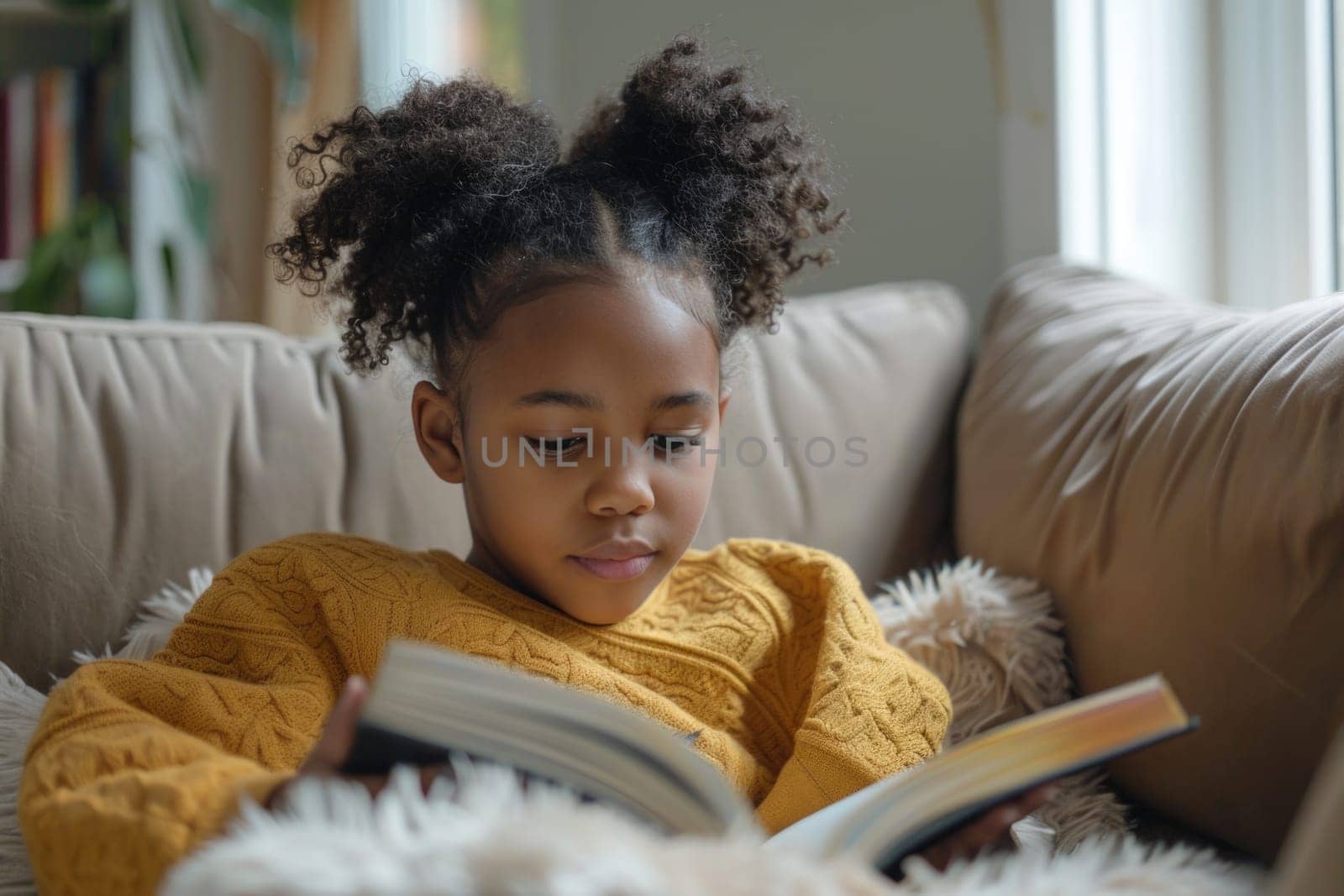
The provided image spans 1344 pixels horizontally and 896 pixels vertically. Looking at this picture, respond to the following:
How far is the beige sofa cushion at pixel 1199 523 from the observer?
2.68 ft

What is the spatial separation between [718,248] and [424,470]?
0.37 metres

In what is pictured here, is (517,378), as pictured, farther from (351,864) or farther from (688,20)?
(688,20)

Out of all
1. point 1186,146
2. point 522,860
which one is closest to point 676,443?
point 522,860

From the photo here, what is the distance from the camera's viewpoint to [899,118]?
1835 mm

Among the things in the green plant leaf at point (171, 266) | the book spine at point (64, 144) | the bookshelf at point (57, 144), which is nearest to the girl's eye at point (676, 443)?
the green plant leaf at point (171, 266)

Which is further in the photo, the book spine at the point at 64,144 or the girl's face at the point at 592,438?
the book spine at the point at 64,144

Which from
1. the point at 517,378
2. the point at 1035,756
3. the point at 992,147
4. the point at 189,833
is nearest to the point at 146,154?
the point at 992,147

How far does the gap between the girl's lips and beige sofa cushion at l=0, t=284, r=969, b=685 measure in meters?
0.28

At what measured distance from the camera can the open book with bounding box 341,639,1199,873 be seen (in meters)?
0.57

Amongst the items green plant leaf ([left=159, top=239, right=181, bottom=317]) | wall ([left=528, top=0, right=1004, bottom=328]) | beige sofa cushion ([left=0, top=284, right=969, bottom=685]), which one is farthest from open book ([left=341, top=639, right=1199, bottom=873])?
green plant leaf ([left=159, top=239, right=181, bottom=317])

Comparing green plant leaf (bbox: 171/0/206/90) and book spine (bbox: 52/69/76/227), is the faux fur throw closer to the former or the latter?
green plant leaf (bbox: 171/0/206/90)

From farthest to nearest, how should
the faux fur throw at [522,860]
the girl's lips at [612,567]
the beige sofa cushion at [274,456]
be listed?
1. the beige sofa cushion at [274,456]
2. the girl's lips at [612,567]
3. the faux fur throw at [522,860]

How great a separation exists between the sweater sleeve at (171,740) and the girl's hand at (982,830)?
0.36m

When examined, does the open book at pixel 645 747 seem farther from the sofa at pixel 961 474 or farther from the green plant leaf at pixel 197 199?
the green plant leaf at pixel 197 199
